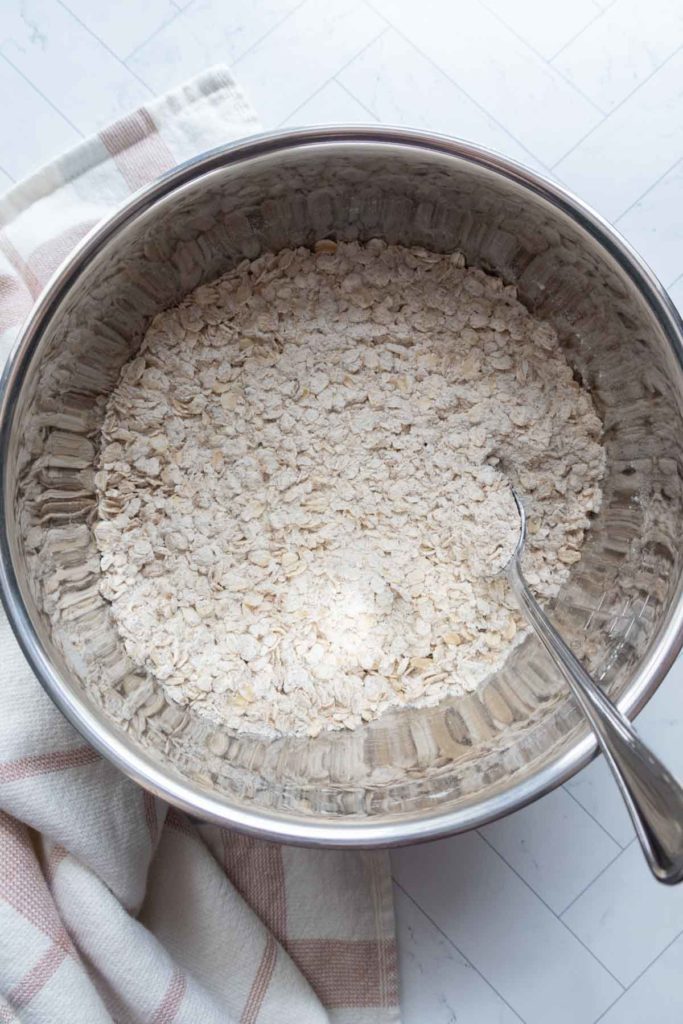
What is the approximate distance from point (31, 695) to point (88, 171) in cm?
56

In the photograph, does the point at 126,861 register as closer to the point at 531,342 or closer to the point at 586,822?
the point at 586,822

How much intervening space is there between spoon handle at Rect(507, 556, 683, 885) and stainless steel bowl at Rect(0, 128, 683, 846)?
0.04m

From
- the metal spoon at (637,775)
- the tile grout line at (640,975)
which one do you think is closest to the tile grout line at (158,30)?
the metal spoon at (637,775)

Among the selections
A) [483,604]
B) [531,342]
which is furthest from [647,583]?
[531,342]

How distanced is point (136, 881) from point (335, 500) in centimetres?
44

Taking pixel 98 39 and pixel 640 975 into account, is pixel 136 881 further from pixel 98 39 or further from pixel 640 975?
pixel 98 39

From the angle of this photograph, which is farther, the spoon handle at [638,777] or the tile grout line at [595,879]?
the tile grout line at [595,879]

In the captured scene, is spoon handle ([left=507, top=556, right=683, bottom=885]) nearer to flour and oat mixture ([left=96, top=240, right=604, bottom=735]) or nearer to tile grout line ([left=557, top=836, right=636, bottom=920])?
flour and oat mixture ([left=96, top=240, right=604, bottom=735])

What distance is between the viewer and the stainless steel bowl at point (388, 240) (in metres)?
0.77

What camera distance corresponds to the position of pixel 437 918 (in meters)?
0.98

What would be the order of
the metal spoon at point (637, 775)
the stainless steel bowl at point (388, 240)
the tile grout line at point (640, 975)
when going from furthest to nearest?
the tile grout line at point (640, 975), the stainless steel bowl at point (388, 240), the metal spoon at point (637, 775)

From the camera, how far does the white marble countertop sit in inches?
38.7

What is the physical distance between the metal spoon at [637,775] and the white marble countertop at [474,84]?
292mm

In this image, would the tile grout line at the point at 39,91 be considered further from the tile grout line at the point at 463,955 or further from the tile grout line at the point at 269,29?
the tile grout line at the point at 463,955
